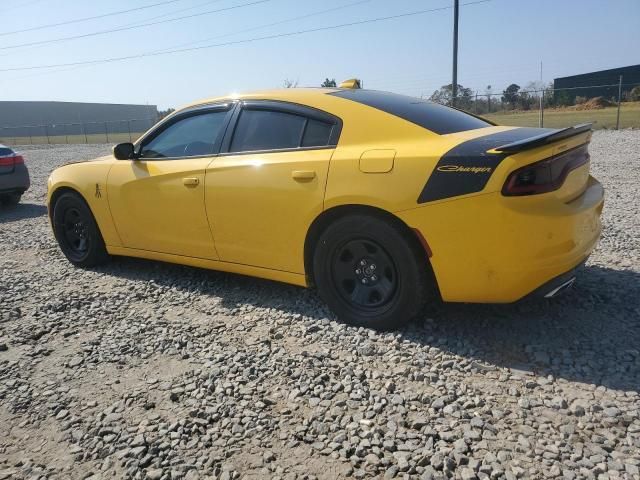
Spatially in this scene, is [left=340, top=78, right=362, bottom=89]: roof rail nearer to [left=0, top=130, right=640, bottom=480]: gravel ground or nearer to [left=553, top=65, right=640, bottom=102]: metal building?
[left=0, top=130, right=640, bottom=480]: gravel ground

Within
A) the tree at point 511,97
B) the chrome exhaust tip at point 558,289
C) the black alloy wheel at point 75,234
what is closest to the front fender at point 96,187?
the black alloy wheel at point 75,234

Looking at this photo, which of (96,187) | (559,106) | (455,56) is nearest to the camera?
(96,187)

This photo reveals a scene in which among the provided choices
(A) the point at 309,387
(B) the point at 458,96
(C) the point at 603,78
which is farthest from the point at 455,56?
(C) the point at 603,78

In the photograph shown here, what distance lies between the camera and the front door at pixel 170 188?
4.11 meters

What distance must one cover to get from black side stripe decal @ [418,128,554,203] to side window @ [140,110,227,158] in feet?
6.23

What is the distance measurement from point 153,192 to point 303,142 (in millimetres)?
1486

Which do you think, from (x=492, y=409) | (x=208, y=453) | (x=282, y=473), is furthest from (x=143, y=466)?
(x=492, y=409)

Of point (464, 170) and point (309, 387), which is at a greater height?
point (464, 170)

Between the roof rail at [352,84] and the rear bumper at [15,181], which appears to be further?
the rear bumper at [15,181]

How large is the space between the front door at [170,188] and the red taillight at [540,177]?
226cm

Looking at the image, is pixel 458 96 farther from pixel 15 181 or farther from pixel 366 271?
pixel 366 271

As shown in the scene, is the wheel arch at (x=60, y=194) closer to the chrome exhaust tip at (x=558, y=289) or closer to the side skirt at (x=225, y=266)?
the side skirt at (x=225, y=266)

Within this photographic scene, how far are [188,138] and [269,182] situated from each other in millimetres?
1114

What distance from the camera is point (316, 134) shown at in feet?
11.8
